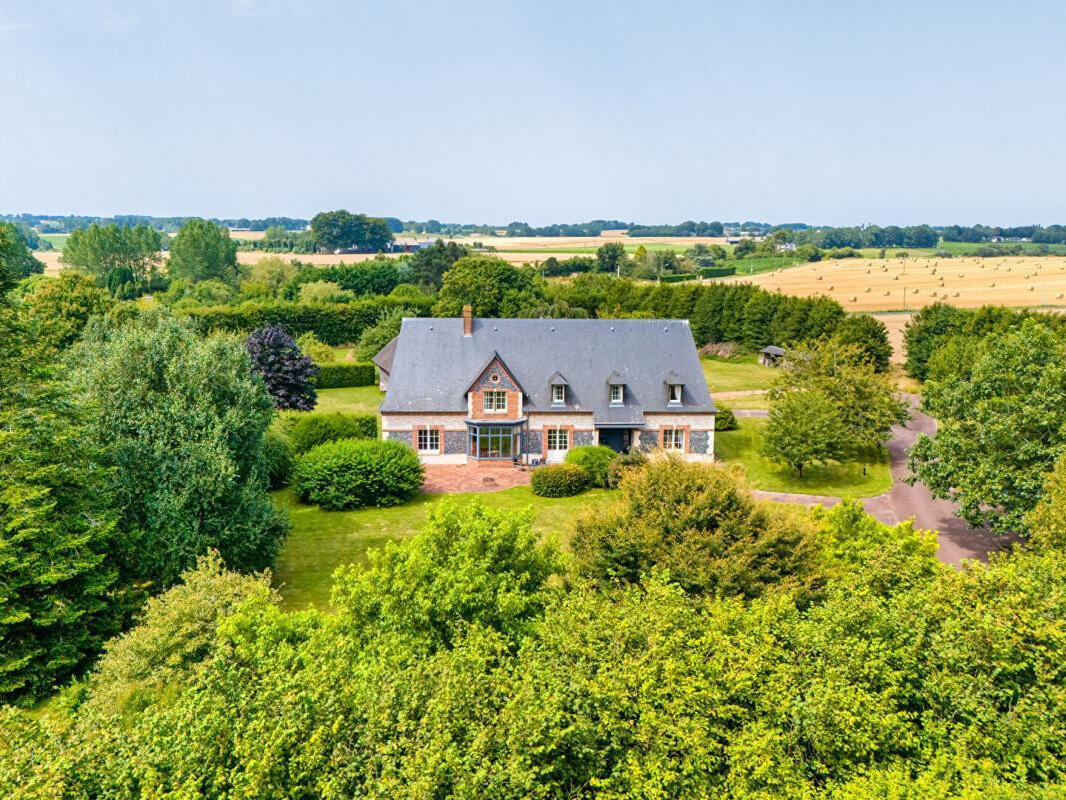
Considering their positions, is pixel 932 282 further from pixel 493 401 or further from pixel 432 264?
pixel 493 401

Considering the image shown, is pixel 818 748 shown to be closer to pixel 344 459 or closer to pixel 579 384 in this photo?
pixel 344 459

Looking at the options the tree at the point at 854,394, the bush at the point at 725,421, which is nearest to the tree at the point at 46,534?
the tree at the point at 854,394

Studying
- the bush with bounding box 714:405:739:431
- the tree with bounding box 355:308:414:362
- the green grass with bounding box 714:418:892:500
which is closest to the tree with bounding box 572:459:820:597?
the green grass with bounding box 714:418:892:500

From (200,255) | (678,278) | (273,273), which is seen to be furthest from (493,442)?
(678,278)

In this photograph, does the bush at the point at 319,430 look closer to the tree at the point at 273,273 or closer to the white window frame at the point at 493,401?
the white window frame at the point at 493,401

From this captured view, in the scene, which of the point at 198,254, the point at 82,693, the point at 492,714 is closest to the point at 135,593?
the point at 82,693

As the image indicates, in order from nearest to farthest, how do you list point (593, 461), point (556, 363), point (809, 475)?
point (593, 461)
point (809, 475)
point (556, 363)

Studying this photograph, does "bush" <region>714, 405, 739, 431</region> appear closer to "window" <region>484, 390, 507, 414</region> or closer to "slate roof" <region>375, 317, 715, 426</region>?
"slate roof" <region>375, 317, 715, 426</region>
